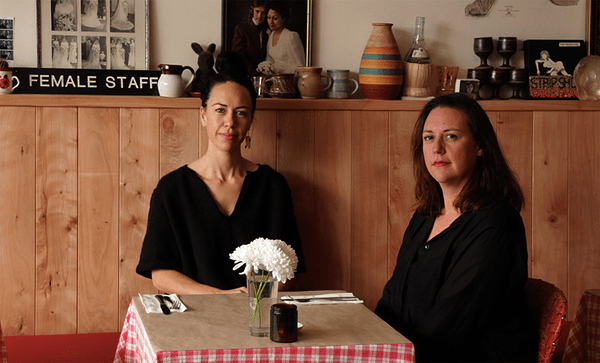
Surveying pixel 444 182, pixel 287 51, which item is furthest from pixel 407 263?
pixel 287 51

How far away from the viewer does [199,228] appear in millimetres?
2490

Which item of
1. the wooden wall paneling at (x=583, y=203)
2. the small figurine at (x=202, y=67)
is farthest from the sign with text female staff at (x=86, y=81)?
the wooden wall paneling at (x=583, y=203)

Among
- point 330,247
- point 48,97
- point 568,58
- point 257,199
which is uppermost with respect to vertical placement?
point 568,58

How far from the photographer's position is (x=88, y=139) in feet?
8.59

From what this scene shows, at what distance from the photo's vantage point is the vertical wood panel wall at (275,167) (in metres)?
2.61

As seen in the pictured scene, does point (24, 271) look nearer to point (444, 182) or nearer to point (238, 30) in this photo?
point (238, 30)

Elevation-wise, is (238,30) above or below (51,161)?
above

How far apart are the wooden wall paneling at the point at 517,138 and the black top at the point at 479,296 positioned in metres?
0.98

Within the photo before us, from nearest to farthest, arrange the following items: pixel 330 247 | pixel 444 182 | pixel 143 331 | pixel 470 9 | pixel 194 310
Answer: pixel 143 331 → pixel 194 310 → pixel 444 182 → pixel 330 247 → pixel 470 9

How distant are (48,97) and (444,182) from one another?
1.54m

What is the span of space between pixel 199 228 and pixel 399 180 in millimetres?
867

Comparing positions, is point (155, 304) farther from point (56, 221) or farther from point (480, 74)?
point (480, 74)

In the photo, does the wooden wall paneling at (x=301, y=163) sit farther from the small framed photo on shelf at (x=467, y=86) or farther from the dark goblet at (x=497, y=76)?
the dark goblet at (x=497, y=76)

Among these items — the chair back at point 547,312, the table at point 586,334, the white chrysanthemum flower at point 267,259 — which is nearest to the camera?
the white chrysanthemum flower at point 267,259
